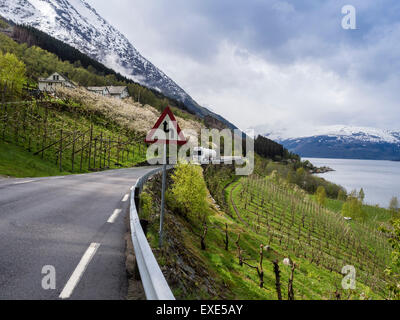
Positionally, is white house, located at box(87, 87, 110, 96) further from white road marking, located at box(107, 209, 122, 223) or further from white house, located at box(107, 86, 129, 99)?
white road marking, located at box(107, 209, 122, 223)

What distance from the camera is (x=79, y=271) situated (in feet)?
15.9

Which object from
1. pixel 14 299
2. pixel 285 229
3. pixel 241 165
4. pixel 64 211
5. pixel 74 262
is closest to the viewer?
pixel 14 299

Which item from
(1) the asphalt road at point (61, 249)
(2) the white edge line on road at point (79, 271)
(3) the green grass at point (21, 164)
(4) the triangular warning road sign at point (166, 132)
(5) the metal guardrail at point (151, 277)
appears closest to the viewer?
(5) the metal guardrail at point (151, 277)

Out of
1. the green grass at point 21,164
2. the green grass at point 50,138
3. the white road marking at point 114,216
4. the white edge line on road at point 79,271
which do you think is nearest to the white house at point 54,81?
the green grass at point 50,138

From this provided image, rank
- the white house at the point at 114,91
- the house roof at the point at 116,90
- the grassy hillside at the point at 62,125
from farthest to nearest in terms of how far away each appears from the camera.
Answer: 1. the house roof at the point at 116,90
2. the white house at the point at 114,91
3. the grassy hillside at the point at 62,125

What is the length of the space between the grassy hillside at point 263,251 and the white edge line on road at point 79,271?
1.80 meters

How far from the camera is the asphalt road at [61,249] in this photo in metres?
4.25

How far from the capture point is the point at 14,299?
3816 millimetres

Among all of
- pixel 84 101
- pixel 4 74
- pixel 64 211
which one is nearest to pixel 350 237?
pixel 64 211

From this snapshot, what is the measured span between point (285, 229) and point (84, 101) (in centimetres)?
6536

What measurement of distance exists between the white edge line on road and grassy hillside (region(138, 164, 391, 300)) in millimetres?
1796

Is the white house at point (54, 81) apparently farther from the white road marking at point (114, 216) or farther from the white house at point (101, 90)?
the white road marking at point (114, 216)

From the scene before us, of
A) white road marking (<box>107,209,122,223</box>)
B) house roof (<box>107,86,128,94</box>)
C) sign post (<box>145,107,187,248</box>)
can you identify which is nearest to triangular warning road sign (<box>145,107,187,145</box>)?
sign post (<box>145,107,187,248</box>)
